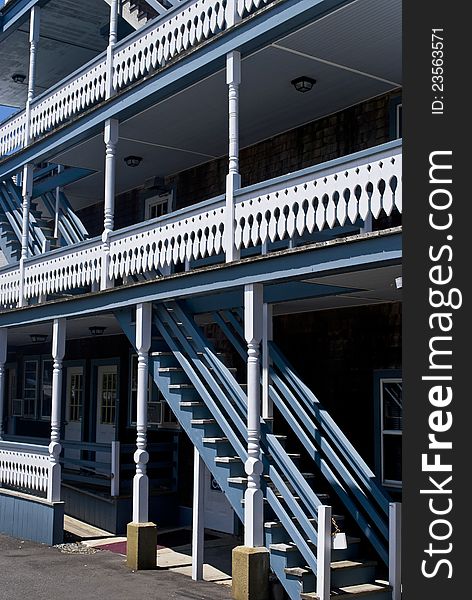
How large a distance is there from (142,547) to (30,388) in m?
12.3

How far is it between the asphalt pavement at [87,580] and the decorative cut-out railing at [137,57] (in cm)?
741

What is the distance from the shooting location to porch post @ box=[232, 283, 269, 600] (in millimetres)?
9977

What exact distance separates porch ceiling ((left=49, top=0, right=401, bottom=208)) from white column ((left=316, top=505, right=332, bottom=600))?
5.69m

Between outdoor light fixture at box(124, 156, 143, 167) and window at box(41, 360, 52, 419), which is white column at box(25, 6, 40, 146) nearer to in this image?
outdoor light fixture at box(124, 156, 143, 167)

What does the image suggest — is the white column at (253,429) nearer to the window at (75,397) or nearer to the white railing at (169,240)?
the white railing at (169,240)

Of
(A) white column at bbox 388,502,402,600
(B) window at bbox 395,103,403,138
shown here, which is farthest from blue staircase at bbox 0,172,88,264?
(A) white column at bbox 388,502,402,600

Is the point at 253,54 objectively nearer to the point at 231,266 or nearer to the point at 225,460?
the point at 231,266

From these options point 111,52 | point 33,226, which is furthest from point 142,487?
point 33,226

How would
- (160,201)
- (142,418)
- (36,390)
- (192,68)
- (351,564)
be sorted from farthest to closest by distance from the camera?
(36,390), (160,201), (142,418), (192,68), (351,564)

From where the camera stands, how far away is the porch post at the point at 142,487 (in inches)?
480

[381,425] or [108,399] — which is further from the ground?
[108,399]

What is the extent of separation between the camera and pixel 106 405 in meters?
19.8

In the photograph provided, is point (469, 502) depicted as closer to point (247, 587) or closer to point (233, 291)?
point (247, 587)

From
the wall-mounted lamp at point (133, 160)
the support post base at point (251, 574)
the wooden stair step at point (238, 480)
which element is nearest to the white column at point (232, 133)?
the wooden stair step at point (238, 480)
